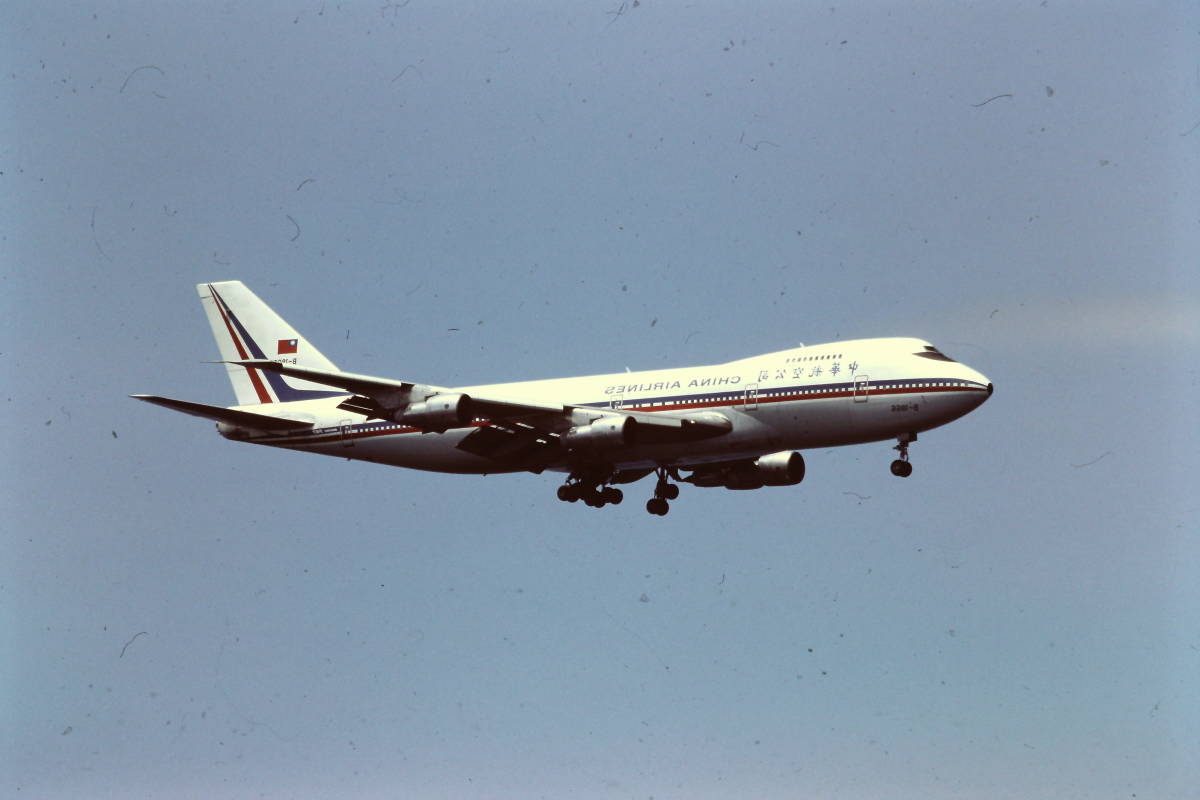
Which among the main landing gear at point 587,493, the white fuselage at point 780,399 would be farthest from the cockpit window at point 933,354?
the main landing gear at point 587,493

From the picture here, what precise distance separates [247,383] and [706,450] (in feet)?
79.6

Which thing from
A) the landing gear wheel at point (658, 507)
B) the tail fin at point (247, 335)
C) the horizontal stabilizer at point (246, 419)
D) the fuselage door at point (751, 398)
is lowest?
the landing gear wheel at point (658, 507)

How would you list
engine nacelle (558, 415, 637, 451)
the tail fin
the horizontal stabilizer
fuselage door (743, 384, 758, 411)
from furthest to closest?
1. the tail fin
2. the horizontal stabilizer
3. fuselage door (743, 384, 758, 411)
4. engine nacelle (558, 415, 637, 451)

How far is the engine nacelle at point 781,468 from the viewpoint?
6688 centimetres

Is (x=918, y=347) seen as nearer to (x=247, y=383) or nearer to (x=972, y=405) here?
(x=972, y=405)

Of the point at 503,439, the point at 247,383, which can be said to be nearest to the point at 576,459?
the point at 503,439

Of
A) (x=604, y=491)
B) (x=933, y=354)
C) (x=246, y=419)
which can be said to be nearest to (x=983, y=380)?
(x=933, y=354)

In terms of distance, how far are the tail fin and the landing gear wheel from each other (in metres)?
17.0

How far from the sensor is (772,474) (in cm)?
6719

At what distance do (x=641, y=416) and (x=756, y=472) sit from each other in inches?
279

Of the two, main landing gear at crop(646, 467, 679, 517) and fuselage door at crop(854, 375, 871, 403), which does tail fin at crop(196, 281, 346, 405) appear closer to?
main landing gear at crop(646, 467, 679, 517)

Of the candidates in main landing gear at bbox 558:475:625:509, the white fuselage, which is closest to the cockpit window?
the white fuselage

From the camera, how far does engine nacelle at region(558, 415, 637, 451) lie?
61.6m

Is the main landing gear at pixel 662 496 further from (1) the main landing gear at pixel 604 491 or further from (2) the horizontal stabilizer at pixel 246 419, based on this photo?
(2) the horizontal stabilizer at pixel 246 419
